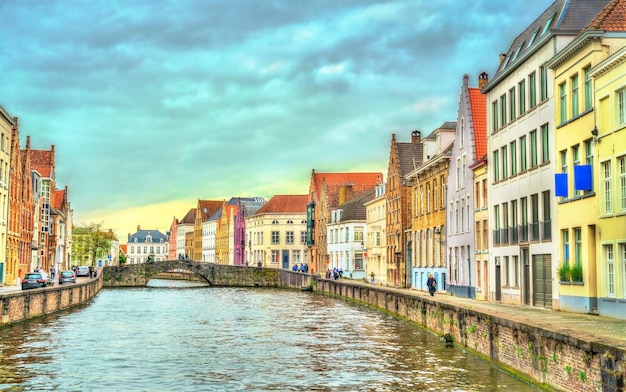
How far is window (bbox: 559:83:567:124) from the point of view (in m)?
34.0

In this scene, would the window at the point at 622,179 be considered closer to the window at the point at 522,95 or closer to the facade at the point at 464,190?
the window at the point at 522,95

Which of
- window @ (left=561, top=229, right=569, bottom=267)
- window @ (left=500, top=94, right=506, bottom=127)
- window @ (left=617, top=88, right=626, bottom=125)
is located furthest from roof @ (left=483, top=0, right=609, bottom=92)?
window @ (left=561, top=229, right=569, bottom=267)

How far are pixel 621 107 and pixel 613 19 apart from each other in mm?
4693

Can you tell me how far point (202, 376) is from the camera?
2428 centimetres

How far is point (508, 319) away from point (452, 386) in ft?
8.94

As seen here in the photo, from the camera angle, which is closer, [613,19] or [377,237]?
[613,19]

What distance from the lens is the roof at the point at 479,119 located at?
49.6 meters

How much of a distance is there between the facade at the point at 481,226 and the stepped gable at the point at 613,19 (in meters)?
15.0

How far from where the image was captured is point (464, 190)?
5088 centimetres

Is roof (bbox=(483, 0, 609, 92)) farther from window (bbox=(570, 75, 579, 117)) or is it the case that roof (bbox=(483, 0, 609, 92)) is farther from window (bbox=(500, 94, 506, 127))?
window (bbox=(570, 75, 579, 117))

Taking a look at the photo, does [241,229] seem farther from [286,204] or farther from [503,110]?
[503,110]

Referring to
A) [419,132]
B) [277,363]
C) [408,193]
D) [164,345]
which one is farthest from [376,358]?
[419,132]

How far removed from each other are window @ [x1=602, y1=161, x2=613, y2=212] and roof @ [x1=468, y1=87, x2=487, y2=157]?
19686mm

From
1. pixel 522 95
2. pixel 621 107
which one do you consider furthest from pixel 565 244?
pixel 522 95
